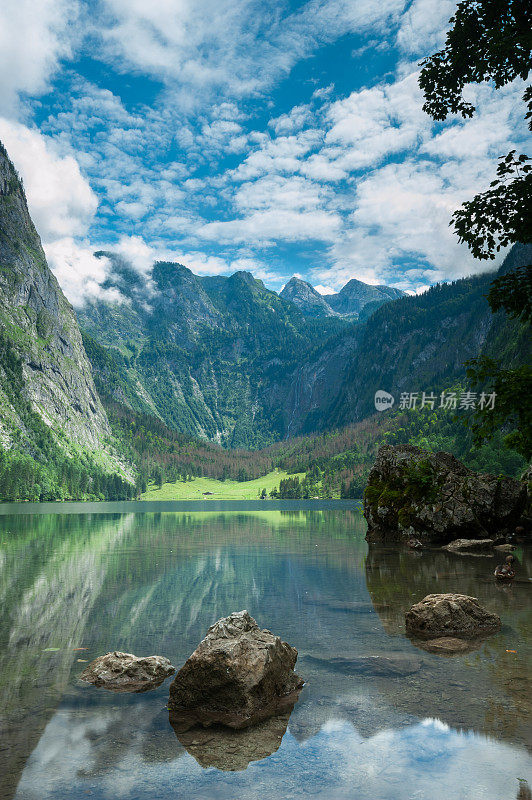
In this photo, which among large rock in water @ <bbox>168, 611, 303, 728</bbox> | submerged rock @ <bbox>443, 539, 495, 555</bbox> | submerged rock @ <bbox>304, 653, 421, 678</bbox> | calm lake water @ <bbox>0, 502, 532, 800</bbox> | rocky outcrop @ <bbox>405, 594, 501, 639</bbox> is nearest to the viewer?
calm lake water @ <bbox>0, 502, 532, 800</bbox>

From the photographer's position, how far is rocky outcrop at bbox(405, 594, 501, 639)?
20.4 meters

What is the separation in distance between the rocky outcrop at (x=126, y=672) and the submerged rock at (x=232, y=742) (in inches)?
113

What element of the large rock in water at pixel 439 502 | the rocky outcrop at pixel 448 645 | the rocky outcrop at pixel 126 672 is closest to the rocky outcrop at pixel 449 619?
the rocky outcrop at pixel 448 645

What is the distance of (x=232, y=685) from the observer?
13.2 meters

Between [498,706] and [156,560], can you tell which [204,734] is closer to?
[498,706]

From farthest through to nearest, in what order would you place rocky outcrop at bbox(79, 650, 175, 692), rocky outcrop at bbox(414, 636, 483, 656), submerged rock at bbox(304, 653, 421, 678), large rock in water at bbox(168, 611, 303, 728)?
rocky outcrop at bbox(414, 636, 483, 656)
submerged rock at bbox(304, 653, 421, 678)
rocky outcrop at bbox(79, 650, 175, 692)
large rock in water at bbox(168, 611, 303, 728)

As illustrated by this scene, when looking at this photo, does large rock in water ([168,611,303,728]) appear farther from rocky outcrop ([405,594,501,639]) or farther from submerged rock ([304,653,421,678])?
rocky outcrop ([405,594,501,639])

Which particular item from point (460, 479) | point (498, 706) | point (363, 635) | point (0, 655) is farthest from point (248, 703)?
point (460, 479)

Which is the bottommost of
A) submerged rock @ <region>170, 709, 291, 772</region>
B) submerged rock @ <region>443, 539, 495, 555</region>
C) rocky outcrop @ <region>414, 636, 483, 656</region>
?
submerged rock @ <region>443, 539, 495, 555</region>

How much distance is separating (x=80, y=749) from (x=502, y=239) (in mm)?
17328

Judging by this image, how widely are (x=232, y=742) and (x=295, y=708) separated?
2.37m

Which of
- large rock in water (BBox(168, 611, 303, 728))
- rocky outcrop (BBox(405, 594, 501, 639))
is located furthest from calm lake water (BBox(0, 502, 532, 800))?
rocky outcrop (BBox(405, 594, 501, 639))

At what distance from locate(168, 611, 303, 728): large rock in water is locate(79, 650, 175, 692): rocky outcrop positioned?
185 centimetres

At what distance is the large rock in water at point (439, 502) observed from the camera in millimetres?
60250
